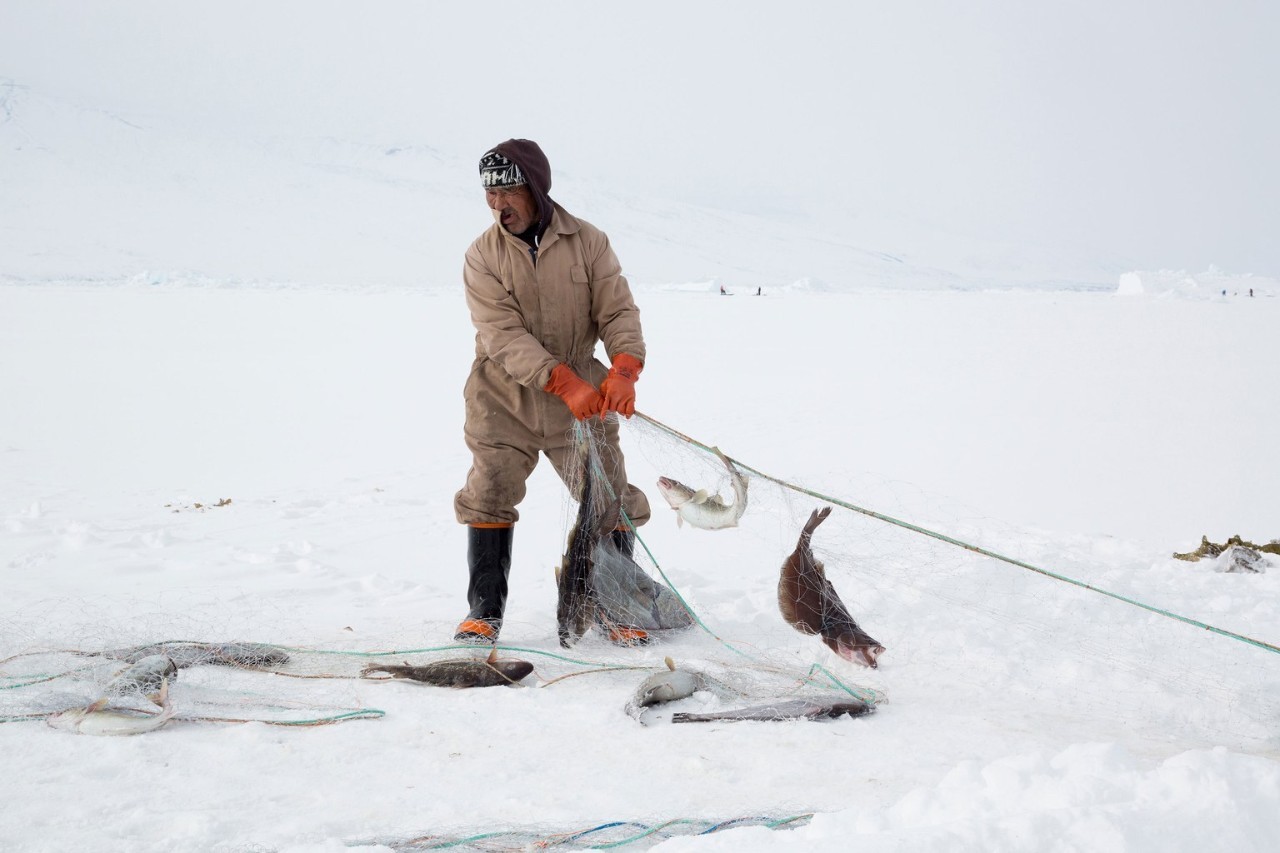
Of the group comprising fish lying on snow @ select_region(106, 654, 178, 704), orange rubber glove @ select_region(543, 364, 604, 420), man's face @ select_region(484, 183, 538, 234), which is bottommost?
fish lying on snow @ select_region(106, 654, 178, 704)

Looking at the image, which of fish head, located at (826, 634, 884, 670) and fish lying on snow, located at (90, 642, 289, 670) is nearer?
fish lying on snow, located at (90, 642, 289, 670)

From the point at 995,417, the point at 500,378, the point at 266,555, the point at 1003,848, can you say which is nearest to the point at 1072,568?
the point at 500,378

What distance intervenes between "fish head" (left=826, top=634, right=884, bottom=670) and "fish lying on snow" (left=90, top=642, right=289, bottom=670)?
2.02 m

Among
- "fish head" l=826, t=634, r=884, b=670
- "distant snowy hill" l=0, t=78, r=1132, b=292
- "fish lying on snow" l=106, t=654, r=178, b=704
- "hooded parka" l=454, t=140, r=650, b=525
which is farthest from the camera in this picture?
"distant snowy hill" l=0, t=78, r=1132, b=292

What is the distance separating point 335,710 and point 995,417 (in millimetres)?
8756

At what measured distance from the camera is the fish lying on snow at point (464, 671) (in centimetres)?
301

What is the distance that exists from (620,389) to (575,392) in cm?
17

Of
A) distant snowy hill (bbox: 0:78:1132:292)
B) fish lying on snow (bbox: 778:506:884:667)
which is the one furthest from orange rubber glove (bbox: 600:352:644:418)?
distant snowy hill (bbox: 0:78:1132:292)

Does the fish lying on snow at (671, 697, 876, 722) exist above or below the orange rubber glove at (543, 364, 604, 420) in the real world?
below

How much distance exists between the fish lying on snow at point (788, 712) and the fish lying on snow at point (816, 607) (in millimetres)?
510

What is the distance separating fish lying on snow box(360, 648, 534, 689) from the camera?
118 inches

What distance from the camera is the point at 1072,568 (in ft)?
14.7

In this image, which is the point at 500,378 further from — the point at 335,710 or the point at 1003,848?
the point at 1003,848

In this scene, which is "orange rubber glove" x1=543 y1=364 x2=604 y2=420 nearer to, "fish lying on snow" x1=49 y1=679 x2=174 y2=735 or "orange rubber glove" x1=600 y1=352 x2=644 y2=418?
"orange rubber glove" x1=600 y1=352 x2=644 y2=418
